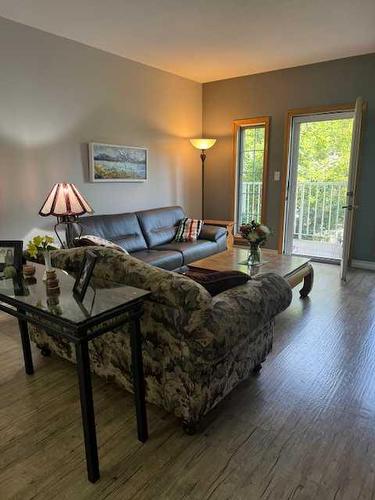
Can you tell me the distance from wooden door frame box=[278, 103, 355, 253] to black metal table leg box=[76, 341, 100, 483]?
4342 mm

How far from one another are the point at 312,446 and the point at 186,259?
2.56 metres

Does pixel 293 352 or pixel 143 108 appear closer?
pixel 293 352

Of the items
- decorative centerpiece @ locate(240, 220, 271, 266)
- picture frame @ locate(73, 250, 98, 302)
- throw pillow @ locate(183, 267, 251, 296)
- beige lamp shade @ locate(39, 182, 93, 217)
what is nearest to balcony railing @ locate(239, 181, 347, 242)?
decorative centerpiece @ locate(240, 220, 271, 266)

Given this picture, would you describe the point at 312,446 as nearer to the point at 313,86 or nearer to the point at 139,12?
the point at 139,12

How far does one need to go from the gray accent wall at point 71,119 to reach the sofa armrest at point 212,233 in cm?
88

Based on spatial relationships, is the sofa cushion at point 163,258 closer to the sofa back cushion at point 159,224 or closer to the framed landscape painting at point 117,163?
the sofa back cushion at point 159,224

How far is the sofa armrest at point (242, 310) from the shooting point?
154 cm

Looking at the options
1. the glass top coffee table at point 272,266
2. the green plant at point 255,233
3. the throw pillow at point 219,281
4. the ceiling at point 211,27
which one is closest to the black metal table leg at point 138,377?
the throw pillow at point 219,281

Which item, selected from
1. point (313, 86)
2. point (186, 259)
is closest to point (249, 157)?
point (313, 86)

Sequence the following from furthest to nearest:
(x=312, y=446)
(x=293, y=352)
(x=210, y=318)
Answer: (x=293, y=352)
(x=312, y=446)
(x=210, y=318)

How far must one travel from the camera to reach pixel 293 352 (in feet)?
8.39

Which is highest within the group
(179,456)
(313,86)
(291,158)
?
(313,86)

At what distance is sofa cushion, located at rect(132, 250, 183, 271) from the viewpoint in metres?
3.65

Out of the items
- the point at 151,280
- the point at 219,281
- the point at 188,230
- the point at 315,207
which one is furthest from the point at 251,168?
the point at 151,280
